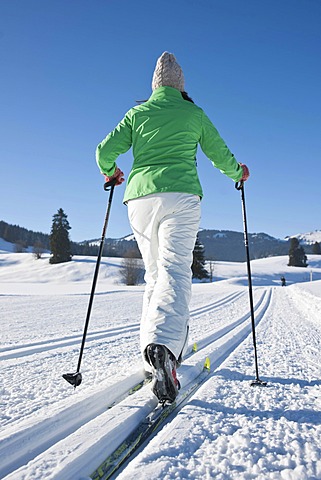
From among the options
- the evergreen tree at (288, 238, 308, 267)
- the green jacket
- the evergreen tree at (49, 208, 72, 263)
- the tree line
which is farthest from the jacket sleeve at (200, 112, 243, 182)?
the evergreen tree at (288, 238, 308, 267)

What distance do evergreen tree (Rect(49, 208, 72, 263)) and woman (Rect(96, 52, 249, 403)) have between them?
48282 millimetres

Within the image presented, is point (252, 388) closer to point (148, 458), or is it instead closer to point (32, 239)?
point (148, 458)

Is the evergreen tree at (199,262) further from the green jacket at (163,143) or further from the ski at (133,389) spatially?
the ski at (133,389)

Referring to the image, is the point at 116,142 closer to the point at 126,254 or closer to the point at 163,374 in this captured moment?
the point at 163,374

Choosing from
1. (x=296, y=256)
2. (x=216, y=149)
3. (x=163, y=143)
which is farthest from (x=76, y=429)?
(x=296, y=256)

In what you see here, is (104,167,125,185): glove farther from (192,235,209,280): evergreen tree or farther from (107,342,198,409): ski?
(192,235,209,280): evergreen tree

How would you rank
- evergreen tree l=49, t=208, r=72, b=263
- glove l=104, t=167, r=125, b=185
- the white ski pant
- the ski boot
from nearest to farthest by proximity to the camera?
the ski boot < the white ski pant < glove l=104, t=167, r=125, b=185 < evergreen tree l=49, t=208, r=72, b=263

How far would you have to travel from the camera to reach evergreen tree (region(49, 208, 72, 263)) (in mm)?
48969

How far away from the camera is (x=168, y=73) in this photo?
258cm

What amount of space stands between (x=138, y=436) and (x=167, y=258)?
1.02m

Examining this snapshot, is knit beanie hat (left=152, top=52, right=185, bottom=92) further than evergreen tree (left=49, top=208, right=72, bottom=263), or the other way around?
evergreen tree (left=49, top=208, right=72, bottom=263)

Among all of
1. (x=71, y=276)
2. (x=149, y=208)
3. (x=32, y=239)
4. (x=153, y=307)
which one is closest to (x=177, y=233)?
(x=149, y=208)

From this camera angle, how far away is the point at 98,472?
116 centimetres

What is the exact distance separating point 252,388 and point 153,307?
0.82 meters
